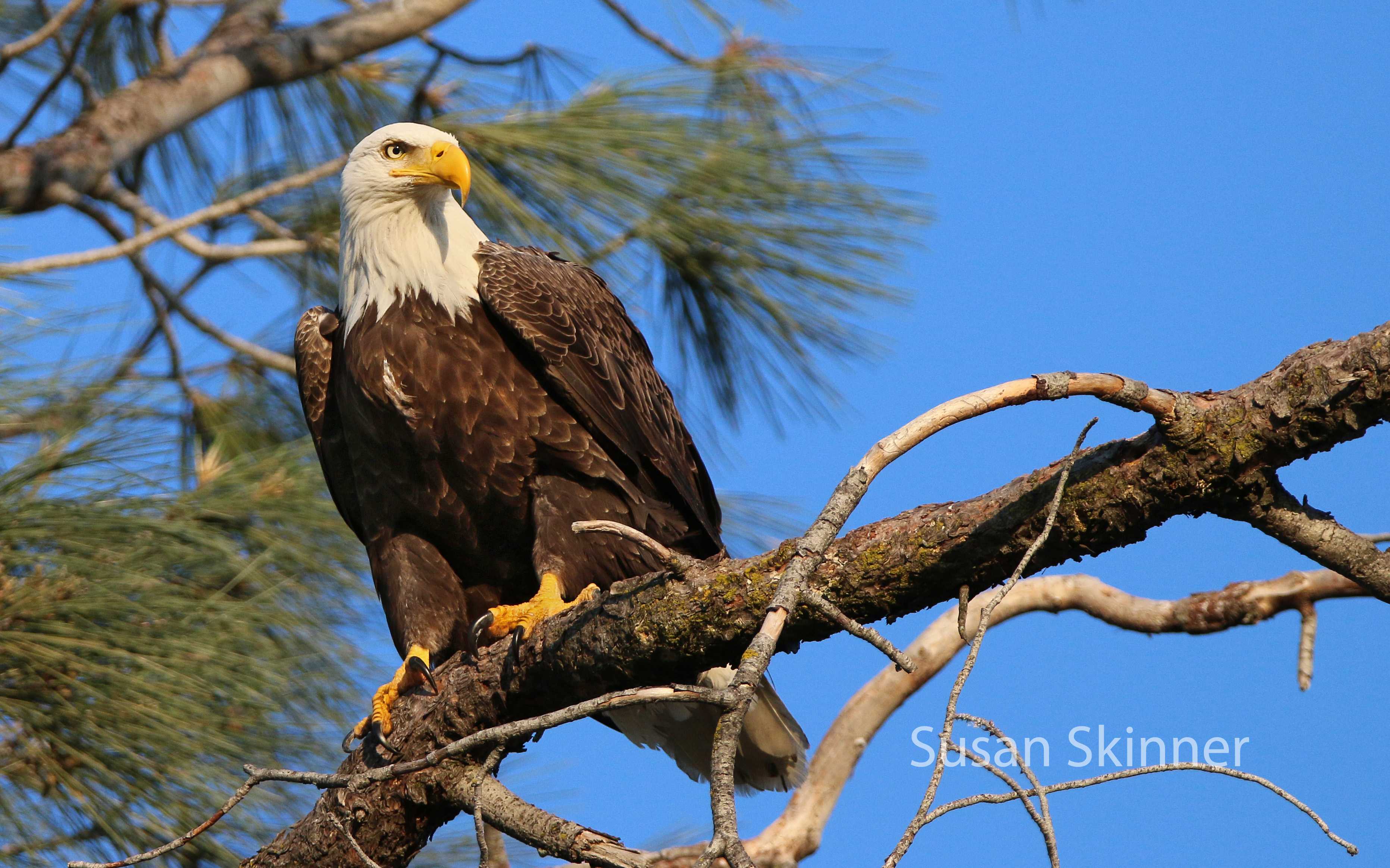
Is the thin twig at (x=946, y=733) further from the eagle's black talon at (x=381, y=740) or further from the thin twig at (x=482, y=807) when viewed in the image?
the eagle's black talon at (x=381, y=740)

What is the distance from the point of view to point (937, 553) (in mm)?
1908

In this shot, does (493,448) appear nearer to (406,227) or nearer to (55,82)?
(406,227)

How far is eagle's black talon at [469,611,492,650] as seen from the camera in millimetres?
2779

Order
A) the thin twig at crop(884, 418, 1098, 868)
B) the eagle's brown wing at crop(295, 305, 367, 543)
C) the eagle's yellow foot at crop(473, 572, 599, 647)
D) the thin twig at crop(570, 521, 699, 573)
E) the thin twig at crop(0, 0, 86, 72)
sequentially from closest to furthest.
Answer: the thin twig at crop(884, 418, 1098, 868), the thin twig at crop(570, 521, 699, 573), the eagle's yellow foot at crop(473, 572, 599, 647), the eagle's brown wing at crop(295, 305, 367, 543), the thin twig at crop(0, 0, 86, 72)

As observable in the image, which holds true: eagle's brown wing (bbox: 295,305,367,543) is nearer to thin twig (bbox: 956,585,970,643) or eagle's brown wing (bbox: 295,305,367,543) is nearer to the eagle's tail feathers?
the eagle's tail feathers

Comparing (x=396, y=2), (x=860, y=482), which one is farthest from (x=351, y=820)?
(x=396, y=2)

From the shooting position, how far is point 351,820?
2479 millimetres

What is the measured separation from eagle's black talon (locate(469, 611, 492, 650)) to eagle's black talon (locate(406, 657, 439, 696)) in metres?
0.12

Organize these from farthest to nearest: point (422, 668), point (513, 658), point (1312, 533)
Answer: point (422, 668) < point (513, 658) < point (1312, 533)

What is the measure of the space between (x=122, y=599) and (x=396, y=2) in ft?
9.01

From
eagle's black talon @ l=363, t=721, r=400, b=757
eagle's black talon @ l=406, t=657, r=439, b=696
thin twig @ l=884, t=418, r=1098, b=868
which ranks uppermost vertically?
eagle's black talon @ l=406, t=657, r=439, b=696

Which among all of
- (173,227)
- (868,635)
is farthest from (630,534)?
(173,227)

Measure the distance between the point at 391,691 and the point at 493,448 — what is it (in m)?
0.59

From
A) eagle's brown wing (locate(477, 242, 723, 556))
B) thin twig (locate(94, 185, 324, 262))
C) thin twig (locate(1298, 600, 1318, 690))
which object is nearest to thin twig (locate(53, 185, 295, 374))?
thin twig (locate(94, 185, 324, 262))
